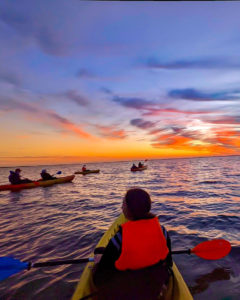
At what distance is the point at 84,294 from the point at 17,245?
14.2ft

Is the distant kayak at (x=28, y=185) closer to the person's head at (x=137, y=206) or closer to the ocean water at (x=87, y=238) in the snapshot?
the ocean water at (x=87, y=238)

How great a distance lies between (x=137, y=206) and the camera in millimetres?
2543

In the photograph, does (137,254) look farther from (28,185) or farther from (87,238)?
(28,185)

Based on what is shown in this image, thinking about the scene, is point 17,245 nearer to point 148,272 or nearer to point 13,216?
point 13,216

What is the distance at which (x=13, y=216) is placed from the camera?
966cm

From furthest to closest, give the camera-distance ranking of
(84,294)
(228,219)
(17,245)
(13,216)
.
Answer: (13,216)
(228,219)
(17,245)
(84,294)

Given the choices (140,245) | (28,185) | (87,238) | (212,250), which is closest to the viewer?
(140,245)

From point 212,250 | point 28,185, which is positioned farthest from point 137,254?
point 28,185

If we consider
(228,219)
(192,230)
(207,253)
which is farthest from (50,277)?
(228,219)

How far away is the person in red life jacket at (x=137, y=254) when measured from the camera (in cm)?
246

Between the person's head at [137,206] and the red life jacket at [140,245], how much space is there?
3.0 inches

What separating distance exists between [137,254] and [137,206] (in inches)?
23.7

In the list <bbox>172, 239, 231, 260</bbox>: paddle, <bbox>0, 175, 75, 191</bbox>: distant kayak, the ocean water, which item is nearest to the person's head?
<bbox>172, 239, 231, 260</bbox>: paddle

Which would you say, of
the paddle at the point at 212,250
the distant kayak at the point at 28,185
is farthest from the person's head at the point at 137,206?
the distant kayak at the point at 28,185
